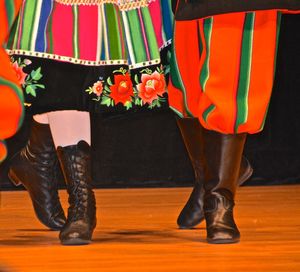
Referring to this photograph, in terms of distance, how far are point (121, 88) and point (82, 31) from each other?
0.57 feet

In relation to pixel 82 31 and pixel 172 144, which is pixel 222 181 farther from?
pixel 172 144

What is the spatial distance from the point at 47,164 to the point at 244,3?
2.34ft

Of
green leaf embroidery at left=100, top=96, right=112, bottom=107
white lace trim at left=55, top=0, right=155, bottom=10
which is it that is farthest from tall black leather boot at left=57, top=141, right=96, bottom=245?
white lace trim at left=55, top=0, right=155, bottom=10

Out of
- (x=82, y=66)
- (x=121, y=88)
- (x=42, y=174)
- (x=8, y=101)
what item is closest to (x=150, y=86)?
(x=121, y=88)

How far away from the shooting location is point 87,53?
220 cm

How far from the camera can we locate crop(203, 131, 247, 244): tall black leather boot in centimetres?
221

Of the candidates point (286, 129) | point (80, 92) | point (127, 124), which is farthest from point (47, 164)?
point (286, 129)

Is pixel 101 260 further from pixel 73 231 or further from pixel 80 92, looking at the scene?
pixel 80 92

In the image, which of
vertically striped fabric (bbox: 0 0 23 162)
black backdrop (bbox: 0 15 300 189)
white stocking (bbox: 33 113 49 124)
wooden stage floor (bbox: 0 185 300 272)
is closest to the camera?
vertically striped fabric (bbox: 0 0 23 162)

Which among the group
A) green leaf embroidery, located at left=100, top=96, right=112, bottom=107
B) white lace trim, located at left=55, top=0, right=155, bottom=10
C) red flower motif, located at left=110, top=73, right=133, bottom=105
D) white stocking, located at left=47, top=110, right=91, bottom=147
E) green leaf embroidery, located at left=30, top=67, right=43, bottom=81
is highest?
white lace trim, located at left=55, top=0, right=155, bottom=10

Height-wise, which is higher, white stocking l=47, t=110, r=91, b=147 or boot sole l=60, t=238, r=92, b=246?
white stocking l=47, t=110, r=91, b=147

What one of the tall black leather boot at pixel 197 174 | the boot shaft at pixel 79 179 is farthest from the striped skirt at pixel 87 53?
the tall black leather boot at pixel 197 174

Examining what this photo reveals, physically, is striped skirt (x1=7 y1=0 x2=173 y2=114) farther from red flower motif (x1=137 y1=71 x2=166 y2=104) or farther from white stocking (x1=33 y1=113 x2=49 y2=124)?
white stocking (x1=33 y1=113 x2=49 y2=124)

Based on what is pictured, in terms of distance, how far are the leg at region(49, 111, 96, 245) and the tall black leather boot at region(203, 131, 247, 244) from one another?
0.28 metres
